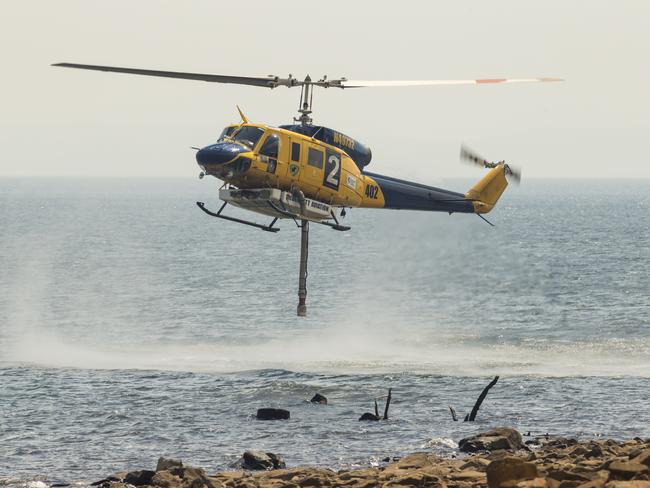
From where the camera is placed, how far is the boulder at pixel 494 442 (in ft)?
133

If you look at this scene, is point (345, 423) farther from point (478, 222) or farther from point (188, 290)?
point (478, 222)

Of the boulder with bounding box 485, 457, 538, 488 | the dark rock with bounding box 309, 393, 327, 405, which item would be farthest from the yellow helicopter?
the boulder with bounding box 485, 457, 538, 488

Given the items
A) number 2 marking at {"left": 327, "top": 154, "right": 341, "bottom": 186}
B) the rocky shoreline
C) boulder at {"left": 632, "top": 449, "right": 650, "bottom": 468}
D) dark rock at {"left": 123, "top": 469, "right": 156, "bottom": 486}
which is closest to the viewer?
the rocky shoreline

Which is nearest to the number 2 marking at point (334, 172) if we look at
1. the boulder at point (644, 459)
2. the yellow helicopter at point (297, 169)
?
the yellow helicopter at point (297, 169)

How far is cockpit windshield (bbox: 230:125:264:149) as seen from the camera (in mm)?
39906

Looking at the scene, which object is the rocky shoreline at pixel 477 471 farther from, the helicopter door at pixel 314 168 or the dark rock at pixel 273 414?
the helicopter door at pixel 314 168

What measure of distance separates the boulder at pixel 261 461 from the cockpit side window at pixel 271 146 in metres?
10.3

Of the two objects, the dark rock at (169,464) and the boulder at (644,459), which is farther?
the dark rock at (169,464)

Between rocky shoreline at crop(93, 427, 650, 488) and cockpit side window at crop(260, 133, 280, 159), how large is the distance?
10332mm

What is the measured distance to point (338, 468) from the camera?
3953 centimetres

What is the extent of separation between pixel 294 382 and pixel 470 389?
9.10 m

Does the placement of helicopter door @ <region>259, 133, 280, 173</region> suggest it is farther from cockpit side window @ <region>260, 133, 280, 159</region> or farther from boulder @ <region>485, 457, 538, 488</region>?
Result: boulder @ <region>485, 457, 538, 488</region>

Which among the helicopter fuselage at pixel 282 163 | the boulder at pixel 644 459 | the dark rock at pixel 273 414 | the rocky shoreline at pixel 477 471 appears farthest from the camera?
the dark rock at pixel 273 414

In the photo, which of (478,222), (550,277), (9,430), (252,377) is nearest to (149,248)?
(478,222)
